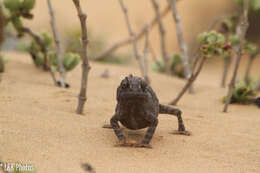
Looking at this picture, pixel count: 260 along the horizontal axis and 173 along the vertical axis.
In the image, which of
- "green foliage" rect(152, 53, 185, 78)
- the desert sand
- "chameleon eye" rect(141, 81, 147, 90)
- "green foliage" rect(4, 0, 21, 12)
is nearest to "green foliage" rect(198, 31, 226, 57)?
the desert sand

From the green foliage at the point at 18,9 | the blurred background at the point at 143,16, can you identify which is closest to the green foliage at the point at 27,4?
the green foliage at the point at 18,9

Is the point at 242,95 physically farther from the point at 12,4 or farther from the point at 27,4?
the point at 12,4

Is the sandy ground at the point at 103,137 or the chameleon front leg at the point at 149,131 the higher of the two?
the chameleon front leg at the point at 149,131

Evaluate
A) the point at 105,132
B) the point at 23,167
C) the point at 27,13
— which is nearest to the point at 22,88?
the point at 27,13

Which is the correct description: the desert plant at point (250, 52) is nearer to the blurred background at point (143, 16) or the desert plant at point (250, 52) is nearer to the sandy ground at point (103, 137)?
the sandy ground at point (103, 137)

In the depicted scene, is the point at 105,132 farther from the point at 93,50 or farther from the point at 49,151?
the point at 93,50

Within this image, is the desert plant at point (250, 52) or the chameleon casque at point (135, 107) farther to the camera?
the desert plant at point (250, 52)

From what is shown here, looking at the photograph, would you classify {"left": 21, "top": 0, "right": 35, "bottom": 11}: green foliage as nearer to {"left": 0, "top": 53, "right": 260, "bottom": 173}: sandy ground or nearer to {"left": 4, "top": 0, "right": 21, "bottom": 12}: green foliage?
{"left": 4, "top": 0, "right": 21, "bottom": 12}: green foliage
